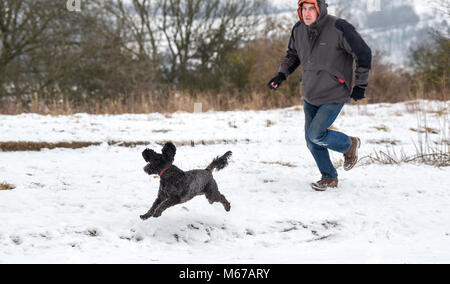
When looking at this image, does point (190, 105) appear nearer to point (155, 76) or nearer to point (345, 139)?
point (155, 76)

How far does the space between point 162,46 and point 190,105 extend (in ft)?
26.3

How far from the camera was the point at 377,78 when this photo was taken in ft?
48.8

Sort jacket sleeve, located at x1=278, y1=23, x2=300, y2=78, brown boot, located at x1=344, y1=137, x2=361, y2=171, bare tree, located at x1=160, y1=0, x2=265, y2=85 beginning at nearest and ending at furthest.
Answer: brown boot, located at x1=344, y1=137, x2=361, y2=171, jacket sleeve, located at x1=278, y1=23, x2=300, y2=78, bare tree, located at x1=160, y1=0, x2=265, y2=85

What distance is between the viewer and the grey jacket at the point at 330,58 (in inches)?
141

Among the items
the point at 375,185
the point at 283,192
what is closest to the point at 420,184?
the point at 375,185

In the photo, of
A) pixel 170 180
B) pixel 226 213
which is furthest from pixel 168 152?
pixel 226 213

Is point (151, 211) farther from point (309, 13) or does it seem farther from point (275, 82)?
point (309, 13)

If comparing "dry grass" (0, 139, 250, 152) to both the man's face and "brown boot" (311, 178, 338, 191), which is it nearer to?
"brown boot" (311, 178, 338, 191)

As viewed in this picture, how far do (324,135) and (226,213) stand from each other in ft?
4.25

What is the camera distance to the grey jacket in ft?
11.8

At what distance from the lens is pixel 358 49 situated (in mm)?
3518

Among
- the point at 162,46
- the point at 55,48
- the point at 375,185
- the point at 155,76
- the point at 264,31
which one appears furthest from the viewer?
the point at 162,46

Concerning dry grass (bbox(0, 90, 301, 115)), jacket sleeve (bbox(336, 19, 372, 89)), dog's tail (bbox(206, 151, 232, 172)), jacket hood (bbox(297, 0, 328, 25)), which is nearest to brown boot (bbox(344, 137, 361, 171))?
jacket sleeve (bbox(336, 19, 372, 89))

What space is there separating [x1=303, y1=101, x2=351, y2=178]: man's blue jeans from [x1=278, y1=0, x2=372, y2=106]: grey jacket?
112 millimetres
